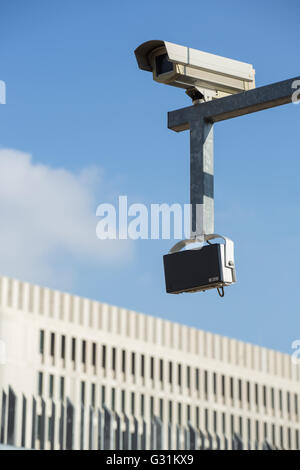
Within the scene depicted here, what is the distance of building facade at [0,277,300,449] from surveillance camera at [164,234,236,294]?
74.5m

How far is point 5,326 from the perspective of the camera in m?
82.7

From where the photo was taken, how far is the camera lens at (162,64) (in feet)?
28.1

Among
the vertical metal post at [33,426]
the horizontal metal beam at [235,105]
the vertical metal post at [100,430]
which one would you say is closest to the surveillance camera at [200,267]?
the horizontal metal beam at [235,105]

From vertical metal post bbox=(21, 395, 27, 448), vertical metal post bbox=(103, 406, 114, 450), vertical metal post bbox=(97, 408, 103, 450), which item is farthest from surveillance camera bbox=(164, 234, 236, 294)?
vertical metal post bbox=(103, 406, 114, 450)

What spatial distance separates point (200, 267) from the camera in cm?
809

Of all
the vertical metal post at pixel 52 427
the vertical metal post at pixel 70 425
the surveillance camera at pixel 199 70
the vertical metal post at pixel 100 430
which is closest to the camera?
the surveillance camera at pixel 199 70

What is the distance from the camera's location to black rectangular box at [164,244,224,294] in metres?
7.98

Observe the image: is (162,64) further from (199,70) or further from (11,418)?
(11,418)

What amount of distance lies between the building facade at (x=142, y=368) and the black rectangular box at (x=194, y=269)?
74.5m

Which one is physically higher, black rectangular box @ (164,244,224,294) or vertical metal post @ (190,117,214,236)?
vertical metal post @ (190,117,214,236)

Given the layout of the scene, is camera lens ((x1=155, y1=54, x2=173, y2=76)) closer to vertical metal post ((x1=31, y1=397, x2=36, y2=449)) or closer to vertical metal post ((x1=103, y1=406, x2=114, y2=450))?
vertical metal post ((x1=31, y1=397, x2=36, y2=449))

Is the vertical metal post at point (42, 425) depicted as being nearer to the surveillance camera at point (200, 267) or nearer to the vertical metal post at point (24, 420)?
the vertical metal post at point (24, 420)

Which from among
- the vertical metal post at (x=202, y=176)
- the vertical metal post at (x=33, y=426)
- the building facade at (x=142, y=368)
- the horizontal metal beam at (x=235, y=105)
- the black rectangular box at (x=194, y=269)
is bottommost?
the black rectangular box at (x=194, y=269)
